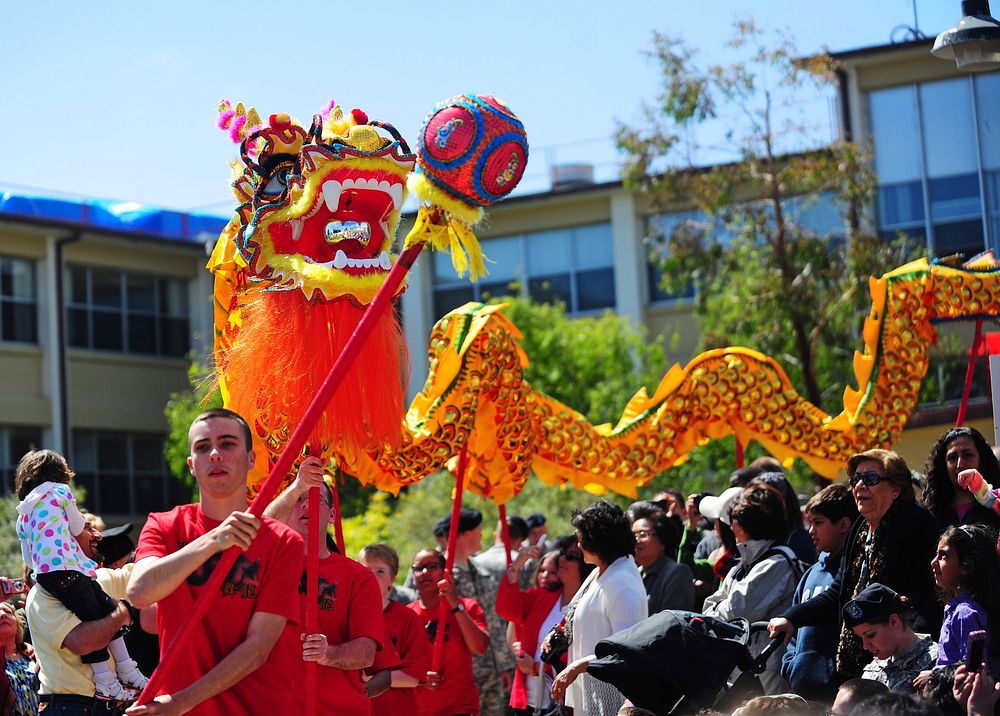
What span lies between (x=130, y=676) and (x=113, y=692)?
11 centimetres

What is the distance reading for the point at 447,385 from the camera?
26.0 ft

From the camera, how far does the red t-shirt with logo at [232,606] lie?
4.52 meters

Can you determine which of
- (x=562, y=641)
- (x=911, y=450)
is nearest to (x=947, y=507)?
(x=562, y=641)

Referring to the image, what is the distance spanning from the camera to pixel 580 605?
6512 mm

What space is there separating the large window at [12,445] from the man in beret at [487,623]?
15964 mm

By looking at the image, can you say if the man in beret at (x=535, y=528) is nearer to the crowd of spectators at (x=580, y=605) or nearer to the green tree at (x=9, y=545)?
the crowd of spectators at (x=580, y=605)

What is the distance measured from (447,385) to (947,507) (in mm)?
2702

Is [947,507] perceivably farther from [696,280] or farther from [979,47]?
[696,280]

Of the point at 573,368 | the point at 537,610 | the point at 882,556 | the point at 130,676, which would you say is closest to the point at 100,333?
the point at 573,368

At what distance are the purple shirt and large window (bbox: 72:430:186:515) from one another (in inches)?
826

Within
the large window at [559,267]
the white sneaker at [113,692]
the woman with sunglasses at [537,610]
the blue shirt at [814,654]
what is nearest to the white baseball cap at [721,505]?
the woman with sunglasses at [537,610]

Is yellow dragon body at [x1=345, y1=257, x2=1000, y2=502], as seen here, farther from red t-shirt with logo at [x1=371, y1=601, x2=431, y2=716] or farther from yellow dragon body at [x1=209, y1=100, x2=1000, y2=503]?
red t-shirt with logo at [x1=371, y1=601, x2=431, y2=716]

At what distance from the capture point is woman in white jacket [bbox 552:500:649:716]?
625cm

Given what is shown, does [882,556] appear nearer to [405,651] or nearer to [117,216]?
[405,651]
